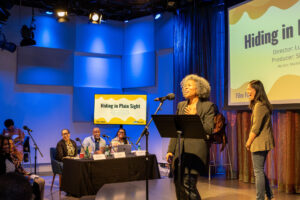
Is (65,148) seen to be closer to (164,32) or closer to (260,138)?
(260,138)

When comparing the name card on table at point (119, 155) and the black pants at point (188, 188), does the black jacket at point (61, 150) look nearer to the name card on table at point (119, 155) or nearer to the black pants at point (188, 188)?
the name card on table at point (119, 155)

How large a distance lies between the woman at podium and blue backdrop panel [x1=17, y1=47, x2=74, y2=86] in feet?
21.0

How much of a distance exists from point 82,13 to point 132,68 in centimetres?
203

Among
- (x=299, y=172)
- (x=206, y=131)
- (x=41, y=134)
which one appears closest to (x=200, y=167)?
(x=206, y=131)

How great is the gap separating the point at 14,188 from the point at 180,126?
1.96 m

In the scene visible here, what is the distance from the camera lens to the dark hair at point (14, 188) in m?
1.17

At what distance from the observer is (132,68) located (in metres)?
9.77

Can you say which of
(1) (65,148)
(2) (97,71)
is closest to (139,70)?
(2) (97,71)

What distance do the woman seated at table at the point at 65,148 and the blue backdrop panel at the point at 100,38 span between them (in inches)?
142

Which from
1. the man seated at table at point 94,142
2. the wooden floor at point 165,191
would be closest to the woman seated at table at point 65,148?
the man seated at table at point 94,142

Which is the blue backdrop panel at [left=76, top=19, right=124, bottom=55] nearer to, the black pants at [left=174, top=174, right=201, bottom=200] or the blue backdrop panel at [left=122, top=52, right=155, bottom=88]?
the blue backdrop panel at [left=122, top=52, right=155, bottom=88]

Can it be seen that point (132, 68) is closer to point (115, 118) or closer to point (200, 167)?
point (115, 118)

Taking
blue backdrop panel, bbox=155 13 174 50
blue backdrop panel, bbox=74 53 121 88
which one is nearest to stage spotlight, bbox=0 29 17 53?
blue backdrop panel, bbox=74 53 121 88

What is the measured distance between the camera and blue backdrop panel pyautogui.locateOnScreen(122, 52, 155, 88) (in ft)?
30.6
